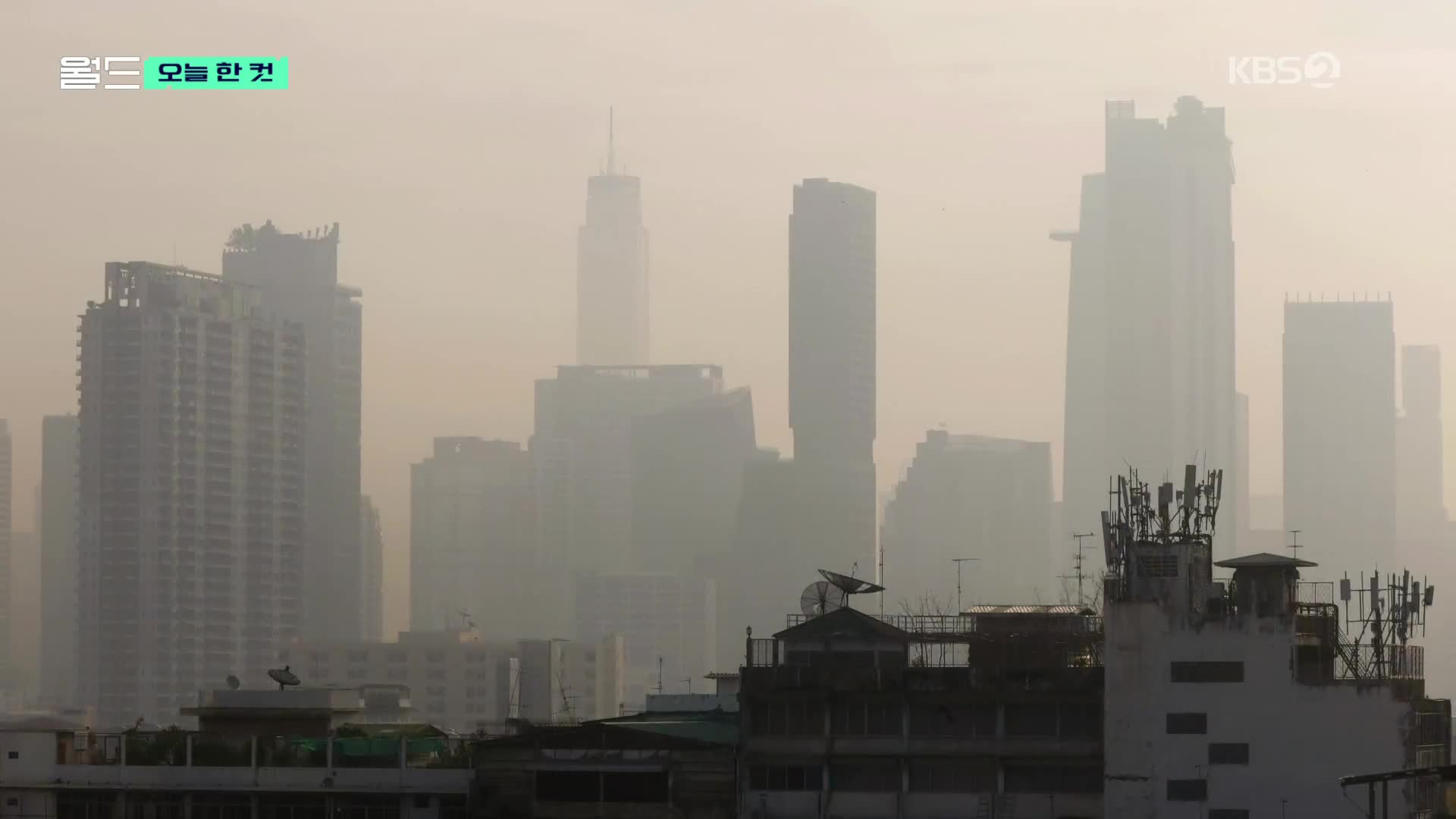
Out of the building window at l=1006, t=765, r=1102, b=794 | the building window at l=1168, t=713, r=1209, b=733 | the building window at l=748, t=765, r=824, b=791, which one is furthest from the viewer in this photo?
the building window at l=748, t=765, r=824, b=791

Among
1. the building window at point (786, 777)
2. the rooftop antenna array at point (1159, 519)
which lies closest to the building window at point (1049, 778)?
the building window at point (786, 777)

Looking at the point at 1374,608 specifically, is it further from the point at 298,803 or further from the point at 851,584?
the point at 298,803

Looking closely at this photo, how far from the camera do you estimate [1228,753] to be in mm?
65250

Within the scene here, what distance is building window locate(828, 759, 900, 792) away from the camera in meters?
66.8

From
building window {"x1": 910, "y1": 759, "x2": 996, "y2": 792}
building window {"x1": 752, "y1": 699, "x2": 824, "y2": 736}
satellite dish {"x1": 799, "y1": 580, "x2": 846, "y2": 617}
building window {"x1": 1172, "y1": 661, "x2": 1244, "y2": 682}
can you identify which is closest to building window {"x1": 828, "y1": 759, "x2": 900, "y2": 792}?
building window {"x1": 910, "y1": 759, "x2": 996, "y2": 792}

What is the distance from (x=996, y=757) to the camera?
6606cm

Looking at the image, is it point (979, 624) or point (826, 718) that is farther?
point (979, 624)

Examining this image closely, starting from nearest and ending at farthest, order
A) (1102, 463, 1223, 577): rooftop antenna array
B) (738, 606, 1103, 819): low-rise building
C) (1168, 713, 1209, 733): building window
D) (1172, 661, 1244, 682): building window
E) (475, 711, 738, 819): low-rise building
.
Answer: (1168, 713, 1209, 733): building window, (1172, 661, 1244, 682): building window, (475, 711, 738, 819): low-rise building, (738, 606, 1103, 819): low-rise building, (1102, 463, 1223, 577): rooftop antenna array

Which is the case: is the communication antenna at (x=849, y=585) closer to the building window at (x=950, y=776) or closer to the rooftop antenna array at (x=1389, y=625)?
the building window at (x=950, y=776)

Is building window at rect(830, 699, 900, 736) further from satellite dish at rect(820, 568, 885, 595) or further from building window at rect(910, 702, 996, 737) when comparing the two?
satellite dish at rect(820, 568, 885, 595)

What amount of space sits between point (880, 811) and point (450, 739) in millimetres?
13088

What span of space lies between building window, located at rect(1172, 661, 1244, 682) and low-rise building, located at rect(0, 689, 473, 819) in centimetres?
2020

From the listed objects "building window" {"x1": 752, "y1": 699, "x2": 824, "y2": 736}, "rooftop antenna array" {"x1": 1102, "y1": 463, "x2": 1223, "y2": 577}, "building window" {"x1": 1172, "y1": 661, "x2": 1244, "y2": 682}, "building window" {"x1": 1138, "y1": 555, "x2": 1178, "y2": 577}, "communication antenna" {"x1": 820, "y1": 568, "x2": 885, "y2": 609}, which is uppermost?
"rooftop antenna array" {"x1": 1102, "y1": 463, "x2": 1223, "y2": 577}

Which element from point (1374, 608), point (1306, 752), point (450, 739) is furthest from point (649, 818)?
point (1374, 608)
